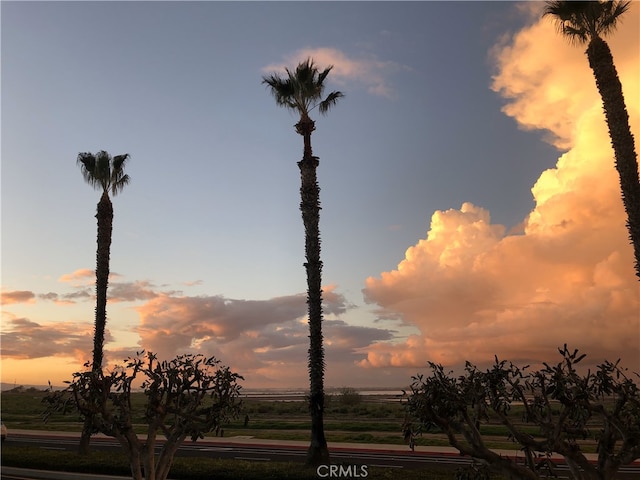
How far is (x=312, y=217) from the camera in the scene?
82.2ft

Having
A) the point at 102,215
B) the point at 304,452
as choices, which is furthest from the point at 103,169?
the point at 304,452

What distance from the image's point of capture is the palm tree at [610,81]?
17.7m

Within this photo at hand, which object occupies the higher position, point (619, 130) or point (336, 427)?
point (619, 130)

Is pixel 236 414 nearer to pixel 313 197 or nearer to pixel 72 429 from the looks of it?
pixel 313 197

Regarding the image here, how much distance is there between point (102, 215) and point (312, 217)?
570 inches

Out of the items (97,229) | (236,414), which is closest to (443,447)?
(236,414)

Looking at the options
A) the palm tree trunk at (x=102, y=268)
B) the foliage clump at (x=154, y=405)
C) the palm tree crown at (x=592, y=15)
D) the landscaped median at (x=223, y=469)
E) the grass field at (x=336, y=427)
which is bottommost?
the grass field at (x=336, y=427)

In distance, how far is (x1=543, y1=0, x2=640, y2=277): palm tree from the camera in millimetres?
17672

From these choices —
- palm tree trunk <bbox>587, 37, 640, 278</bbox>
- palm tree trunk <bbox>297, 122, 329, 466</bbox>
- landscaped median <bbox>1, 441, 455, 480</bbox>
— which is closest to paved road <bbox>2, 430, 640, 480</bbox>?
landscaped median <bbox>1, 441, 455, 480</bbox>

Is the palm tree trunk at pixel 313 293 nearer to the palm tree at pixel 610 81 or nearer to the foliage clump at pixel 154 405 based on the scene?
the foliage clump at pixel 154 405

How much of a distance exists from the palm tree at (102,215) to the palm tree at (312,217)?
12.1 meters

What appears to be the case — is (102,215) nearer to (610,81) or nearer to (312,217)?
(312,217)

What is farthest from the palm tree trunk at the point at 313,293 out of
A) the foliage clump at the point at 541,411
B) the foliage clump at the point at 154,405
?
the foliage clump at the point at 541,411

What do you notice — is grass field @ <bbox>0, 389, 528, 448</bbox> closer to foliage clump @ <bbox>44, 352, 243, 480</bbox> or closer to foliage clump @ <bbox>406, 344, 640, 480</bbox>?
foliage clump @ <bbox>44, 352, 243, 480</bbox>
